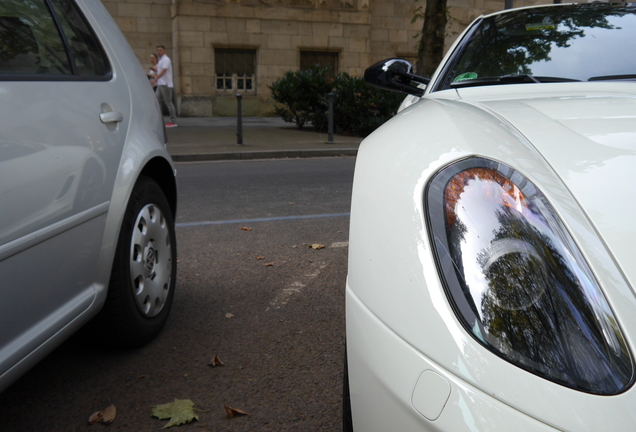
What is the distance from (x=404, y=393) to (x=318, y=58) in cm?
2235

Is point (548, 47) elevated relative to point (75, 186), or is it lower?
elevated

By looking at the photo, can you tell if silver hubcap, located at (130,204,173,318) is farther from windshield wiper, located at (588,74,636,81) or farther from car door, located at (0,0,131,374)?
windshield wiper, located at (588,74,636,81)

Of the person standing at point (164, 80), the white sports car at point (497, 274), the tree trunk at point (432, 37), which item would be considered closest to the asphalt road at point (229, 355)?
the white sports car at point (497, 274)

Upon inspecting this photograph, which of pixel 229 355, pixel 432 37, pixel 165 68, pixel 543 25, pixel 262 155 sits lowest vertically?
pixel 262 155

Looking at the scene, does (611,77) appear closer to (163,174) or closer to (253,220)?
(163,174)

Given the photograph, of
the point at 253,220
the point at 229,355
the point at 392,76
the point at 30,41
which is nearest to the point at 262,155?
the point at 253,220

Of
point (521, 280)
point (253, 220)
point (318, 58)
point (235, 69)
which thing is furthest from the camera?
point (318, 58)

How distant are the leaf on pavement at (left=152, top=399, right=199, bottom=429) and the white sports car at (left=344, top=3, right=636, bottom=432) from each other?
92cm

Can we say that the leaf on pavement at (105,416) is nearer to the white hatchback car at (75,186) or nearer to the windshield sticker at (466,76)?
the white hatchback car at (75,186)

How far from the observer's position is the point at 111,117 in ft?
9.02

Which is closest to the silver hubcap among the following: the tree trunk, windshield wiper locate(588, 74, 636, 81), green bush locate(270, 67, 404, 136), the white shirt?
windshield wiper locate(588, 74, 636, 81)

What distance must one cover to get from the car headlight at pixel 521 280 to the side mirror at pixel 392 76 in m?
2.17

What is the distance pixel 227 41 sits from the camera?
21.5 m

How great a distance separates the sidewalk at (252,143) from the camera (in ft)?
39.1
